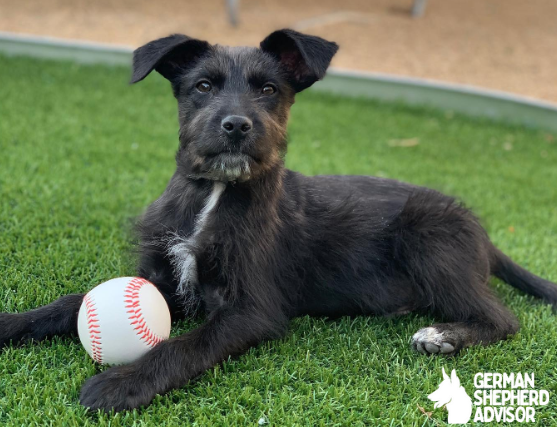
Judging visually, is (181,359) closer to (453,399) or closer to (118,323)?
(118,323)

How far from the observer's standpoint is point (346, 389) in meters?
3.16

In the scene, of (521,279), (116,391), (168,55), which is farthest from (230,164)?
(521,279)

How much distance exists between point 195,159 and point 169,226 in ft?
1.56

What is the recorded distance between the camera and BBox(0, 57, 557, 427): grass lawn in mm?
2975

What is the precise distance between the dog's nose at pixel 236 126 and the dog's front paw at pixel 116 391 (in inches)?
51.1

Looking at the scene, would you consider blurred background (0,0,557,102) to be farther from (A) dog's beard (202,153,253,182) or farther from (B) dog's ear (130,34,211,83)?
(A) dog's beard (202,153,253,182)

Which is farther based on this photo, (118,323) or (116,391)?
(118,323)

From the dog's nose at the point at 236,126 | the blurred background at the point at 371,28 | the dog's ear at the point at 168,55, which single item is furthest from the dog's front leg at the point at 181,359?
the blurred background at the point at 371,28

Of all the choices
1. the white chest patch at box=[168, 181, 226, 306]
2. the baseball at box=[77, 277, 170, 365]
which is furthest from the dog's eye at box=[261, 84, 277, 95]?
the baseball at box=[77, 277, 170, 365]

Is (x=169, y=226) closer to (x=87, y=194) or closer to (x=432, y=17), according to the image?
(x=87, y=194)

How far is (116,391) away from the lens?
2820mm

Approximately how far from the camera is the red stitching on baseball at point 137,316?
119 inches

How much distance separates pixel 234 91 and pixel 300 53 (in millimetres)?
515

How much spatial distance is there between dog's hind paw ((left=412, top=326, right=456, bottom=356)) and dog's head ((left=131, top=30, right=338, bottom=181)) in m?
1.35
